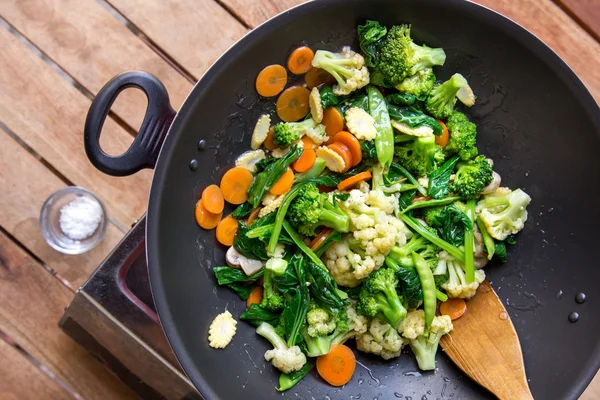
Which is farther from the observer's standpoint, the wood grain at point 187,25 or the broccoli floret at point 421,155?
the wood grain at point 187,25

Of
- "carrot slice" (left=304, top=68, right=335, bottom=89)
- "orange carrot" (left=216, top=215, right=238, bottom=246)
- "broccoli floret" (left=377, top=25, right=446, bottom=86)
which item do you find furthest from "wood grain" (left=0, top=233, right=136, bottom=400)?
"broccoli floret" (left=377, top=25, right=446, bottom=86)

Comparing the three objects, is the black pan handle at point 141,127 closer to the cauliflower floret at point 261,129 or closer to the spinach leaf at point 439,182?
the cauliflower floret at point 261,129

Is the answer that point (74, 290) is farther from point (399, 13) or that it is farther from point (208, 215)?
point (399, 13)

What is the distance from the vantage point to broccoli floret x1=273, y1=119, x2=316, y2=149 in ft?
6.29

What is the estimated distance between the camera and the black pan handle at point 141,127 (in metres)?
1.67

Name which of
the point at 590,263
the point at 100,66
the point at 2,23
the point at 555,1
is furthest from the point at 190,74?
the point at 590,263

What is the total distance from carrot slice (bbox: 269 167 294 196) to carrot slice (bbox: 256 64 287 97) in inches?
10.2

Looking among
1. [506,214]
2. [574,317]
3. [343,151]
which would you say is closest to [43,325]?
[343,151]

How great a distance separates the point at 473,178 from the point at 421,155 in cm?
18

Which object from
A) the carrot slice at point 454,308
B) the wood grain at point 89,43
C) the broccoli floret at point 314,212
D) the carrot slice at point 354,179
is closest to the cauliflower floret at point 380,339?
the carrot slice at point 454,308

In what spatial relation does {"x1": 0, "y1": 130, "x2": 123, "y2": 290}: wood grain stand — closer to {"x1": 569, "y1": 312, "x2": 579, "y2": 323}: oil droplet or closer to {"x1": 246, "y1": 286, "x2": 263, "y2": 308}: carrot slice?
{"x1": 246, "y1": 286, "x2": 263, "y2": 308}: carrot slice

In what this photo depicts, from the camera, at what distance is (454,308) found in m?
2.02

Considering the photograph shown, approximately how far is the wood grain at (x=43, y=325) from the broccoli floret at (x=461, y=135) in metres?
1.53

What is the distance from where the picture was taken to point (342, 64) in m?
1.88
